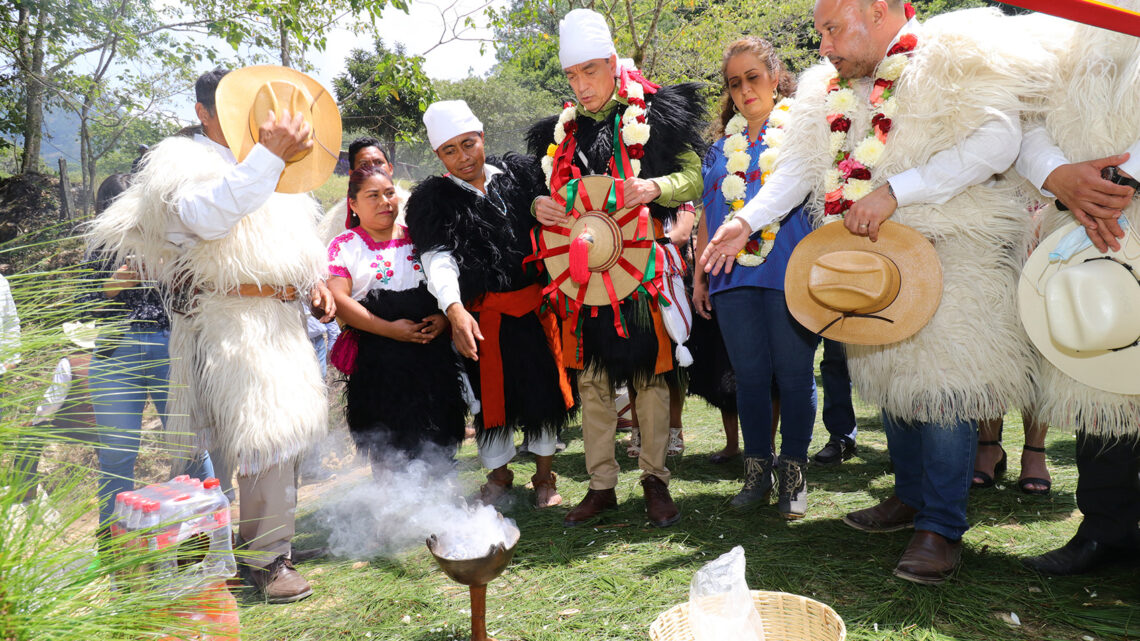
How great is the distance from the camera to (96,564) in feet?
4.29

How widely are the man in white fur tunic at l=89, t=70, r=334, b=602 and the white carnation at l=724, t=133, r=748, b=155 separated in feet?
6.60

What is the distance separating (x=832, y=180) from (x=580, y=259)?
1121mm

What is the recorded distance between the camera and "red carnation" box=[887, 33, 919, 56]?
100 inches

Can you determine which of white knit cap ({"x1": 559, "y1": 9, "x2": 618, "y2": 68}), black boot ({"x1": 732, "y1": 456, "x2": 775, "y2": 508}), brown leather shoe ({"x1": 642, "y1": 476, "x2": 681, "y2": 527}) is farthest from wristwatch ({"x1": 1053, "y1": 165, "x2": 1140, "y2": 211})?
brown leather shoe ({"x1": 642, "y1": 476, "x2": 681, "y2": 527})

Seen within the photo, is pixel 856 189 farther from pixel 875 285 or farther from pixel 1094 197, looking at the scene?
pixel 1094 197

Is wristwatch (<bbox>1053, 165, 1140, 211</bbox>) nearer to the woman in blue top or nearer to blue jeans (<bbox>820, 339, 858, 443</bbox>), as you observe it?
the woman in blue top

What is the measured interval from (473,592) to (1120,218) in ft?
7.47

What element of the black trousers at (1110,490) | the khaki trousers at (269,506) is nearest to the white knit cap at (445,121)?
the khaki trousers at (269,506)

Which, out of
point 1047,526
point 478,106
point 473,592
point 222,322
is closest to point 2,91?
point 222,322

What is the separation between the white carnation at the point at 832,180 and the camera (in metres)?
2.74

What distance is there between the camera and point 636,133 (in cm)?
335

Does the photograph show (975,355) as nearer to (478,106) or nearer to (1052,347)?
(1052,347)

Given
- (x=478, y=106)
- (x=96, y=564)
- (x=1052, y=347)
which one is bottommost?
(x=96, y=564)

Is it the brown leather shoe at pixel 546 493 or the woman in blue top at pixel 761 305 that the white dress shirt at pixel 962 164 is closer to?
the woman in blue top at pixel 761 305
